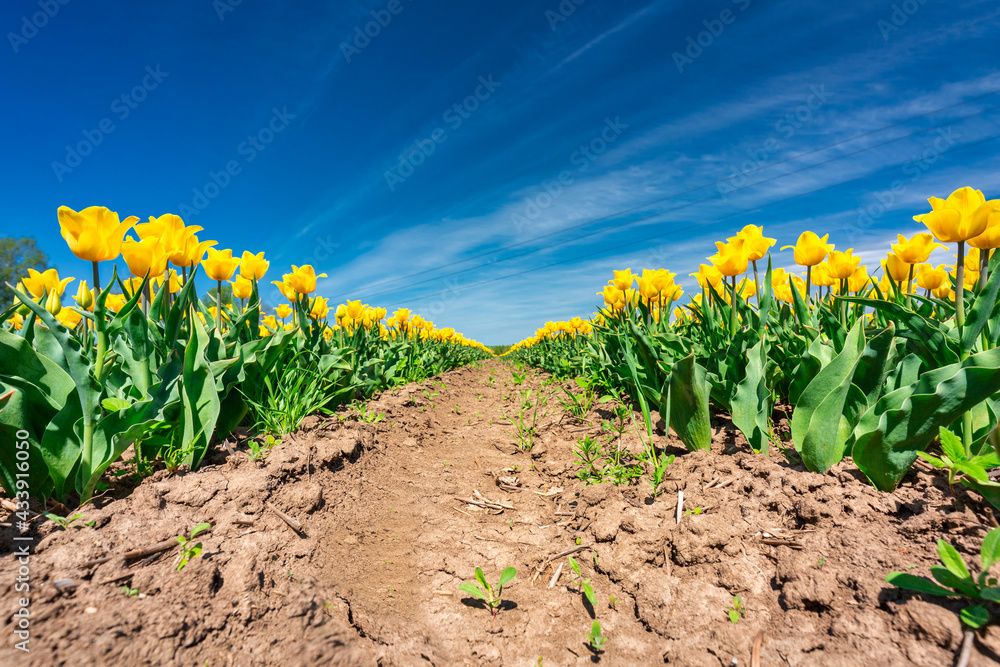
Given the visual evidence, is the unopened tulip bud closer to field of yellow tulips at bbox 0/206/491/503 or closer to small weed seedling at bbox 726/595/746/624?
field of yellow tulips at bbox 0/206/491/503

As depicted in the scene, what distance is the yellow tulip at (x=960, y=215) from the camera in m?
1.89

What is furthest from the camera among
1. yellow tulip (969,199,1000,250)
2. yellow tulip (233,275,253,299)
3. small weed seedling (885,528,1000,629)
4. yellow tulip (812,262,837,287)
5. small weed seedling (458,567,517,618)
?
yellow tulip (233,275,253,299)

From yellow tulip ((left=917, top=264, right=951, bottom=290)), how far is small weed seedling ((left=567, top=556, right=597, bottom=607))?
3.04 metres

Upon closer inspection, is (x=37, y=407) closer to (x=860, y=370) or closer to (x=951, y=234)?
(x=860, y=370)

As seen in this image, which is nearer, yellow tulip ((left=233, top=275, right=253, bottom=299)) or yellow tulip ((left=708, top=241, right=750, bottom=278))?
yellow tulip ((left=708, top=241, right=750, bottom=278))

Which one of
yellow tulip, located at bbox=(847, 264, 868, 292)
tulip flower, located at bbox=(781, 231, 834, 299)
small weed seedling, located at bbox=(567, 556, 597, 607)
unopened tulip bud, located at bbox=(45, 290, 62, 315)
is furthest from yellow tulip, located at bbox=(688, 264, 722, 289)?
unopened tulip bud, located at bbox=(45, 290, 62, 315)

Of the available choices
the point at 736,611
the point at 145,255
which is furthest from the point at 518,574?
the point at 145,255

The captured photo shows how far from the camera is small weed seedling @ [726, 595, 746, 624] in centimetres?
146

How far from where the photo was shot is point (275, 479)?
7.43 feet

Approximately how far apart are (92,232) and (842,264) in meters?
4.19

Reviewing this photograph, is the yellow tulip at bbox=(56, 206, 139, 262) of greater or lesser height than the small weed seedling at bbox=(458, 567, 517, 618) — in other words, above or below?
above

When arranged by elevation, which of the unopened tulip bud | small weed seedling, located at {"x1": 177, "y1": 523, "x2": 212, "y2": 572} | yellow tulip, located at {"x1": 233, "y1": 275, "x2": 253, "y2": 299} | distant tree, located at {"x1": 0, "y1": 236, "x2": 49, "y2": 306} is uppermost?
distant tree, located at {"x1": 0, "y1": 236, "x2": 49, "y2": 306}

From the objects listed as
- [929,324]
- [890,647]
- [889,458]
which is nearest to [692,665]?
[890,647]

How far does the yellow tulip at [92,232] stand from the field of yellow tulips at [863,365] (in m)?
2.70
